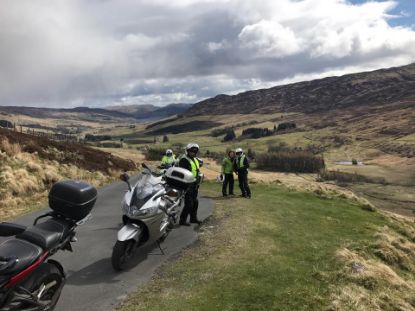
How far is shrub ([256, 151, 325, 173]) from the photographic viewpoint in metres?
177

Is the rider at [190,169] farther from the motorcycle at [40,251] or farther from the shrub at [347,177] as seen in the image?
the shrub at [347,177]

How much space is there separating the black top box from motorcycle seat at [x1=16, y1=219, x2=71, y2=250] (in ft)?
0.72

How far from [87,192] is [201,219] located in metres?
8.94

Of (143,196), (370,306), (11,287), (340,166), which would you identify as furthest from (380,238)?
(340,166)

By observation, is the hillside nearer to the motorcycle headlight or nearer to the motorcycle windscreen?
the motorcycle windscreen

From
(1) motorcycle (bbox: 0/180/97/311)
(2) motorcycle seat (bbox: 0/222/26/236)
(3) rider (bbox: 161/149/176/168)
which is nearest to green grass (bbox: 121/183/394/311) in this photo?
(1) motorcycle (bbox: 0/180/97/311)

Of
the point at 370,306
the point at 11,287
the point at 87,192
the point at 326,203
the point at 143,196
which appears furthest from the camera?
the point at 326,203

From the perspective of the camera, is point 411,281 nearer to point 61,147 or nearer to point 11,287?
point 11,287

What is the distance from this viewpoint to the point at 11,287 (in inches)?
257

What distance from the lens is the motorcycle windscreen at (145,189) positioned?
1127 centimetres

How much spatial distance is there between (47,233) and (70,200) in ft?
3.11

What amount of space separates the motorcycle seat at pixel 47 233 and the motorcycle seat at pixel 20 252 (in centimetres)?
11

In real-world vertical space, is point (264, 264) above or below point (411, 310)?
above

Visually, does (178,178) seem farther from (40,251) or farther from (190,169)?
(40,251)
